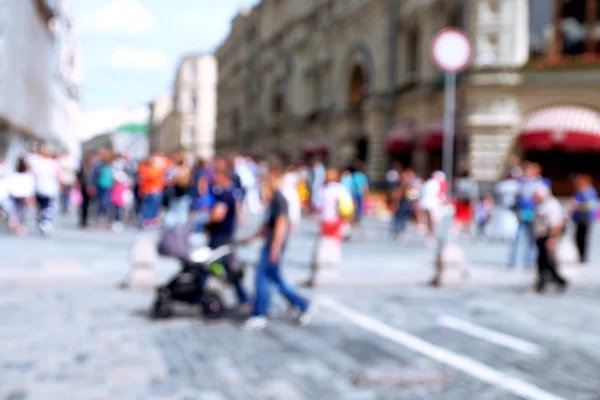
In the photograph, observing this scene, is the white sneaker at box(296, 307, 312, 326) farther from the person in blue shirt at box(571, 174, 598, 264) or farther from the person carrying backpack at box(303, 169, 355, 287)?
the person in blue shirt at box(571, 174, 598, 264)

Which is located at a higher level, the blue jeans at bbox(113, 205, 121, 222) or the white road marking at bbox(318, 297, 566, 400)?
the blue jeans at bbox(113, 205, 121, 222)

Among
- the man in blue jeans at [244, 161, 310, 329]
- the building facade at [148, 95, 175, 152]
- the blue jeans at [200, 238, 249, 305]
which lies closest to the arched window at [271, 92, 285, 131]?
the building facade at [148, 95, 175, 152]

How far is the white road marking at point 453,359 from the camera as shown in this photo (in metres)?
5.60

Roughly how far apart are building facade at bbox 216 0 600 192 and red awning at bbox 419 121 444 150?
0.05m

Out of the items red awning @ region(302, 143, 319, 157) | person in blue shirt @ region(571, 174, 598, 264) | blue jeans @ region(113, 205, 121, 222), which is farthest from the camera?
red awning @ region(302, 143, 319, 157)

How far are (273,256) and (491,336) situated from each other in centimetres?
240

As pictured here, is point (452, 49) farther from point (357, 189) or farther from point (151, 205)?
point (151, 205)

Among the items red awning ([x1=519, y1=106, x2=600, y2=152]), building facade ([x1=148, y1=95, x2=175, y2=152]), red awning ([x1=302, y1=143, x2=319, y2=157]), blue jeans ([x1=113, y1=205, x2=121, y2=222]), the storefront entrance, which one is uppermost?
building facade ([x1=148, y1=95, x2=175, y2=152])

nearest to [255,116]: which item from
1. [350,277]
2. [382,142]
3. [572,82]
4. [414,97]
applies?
[382,142]

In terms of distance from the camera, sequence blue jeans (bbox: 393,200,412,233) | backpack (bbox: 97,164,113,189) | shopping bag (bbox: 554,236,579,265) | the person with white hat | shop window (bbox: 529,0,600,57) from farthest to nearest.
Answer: shop window (bbox: 529,0,600,57), blue jeans (bbox: 393,200,412,233), backpack (bbox: 97,164,113,189), shopping bag (bbox: 554,236,579,265), the person with white hat

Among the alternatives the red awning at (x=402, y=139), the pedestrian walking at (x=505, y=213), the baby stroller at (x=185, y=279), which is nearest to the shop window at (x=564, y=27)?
the red awning at (x=402, y=139)

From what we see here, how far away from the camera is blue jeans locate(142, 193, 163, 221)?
17938 millimetres

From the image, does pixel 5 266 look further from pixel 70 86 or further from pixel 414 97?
pixel 70 86

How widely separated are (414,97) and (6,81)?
1816cm
